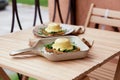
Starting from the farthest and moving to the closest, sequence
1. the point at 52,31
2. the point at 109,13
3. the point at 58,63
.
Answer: the point at 109,13
the point at 52,31
the point at 58,63

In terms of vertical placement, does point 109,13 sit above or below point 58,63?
above

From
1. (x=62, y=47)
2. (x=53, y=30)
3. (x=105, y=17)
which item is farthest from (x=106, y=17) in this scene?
(x=62, y=47)

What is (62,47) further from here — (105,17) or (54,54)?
(105,17)

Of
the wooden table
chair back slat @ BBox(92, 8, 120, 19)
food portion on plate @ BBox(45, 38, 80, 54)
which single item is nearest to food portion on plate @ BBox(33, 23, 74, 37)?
the wooden table

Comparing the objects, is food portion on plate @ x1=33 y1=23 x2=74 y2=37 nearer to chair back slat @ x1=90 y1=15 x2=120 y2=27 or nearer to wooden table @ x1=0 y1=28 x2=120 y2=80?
wooden table @ x1=0 y1=28 x2=120 y2=80

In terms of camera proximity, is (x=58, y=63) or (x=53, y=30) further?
(x=53, y=30)

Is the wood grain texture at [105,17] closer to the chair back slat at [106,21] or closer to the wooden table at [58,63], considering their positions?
the chair back slat at [106,21]

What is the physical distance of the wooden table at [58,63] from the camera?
3.90ft

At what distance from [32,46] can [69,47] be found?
22 centimetres

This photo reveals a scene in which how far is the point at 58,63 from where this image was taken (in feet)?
4.23

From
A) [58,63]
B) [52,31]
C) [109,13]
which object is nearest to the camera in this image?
[58,63]

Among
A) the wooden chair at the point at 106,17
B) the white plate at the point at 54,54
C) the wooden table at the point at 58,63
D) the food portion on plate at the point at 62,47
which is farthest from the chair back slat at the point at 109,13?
the food portion on plate at the point at 62,47

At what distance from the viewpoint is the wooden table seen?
119cm

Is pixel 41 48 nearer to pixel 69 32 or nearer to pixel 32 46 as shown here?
pixel 32 46
